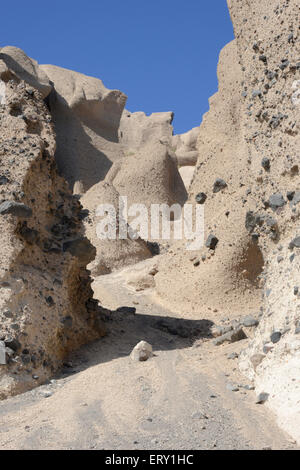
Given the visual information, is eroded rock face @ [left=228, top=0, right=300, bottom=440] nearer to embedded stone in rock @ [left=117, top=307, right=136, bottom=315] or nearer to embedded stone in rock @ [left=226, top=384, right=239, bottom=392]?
embedded stone in rock @ [left=226, top=384, right=239, bottom=392]

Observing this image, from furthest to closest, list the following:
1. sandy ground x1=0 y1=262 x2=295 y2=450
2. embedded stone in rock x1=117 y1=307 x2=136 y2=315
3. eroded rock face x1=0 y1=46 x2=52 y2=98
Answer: eroded rock face x1=0 y1=46 x2=52 y2=98
embedded stone in rock x1=117 y1=307 x2=136 y2=315
sandy ground x1=0 y1=262 x2=295 y2=450

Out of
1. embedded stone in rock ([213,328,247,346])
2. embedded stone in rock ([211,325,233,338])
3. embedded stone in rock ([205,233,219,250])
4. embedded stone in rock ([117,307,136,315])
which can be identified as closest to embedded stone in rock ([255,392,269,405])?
embedded stone in rock ([213,328,247,346])

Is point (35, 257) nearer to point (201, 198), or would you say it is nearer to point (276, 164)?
point (276, 164)

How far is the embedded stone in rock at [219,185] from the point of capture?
26.9 ft

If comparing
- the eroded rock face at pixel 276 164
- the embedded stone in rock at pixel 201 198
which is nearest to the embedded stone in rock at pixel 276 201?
the eroded rock face at pixel 276 164

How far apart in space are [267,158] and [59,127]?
11.3 m

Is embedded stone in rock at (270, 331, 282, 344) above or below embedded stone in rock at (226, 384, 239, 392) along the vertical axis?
above

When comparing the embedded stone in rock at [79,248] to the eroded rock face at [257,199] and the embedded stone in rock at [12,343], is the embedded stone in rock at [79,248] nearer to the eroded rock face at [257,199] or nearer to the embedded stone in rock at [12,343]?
the embedded stone in rock at [12,343]

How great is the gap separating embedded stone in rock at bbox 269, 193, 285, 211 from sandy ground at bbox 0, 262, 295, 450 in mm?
1225

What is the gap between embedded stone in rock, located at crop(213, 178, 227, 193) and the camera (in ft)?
26.9

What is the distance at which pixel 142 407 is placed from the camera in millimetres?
3932

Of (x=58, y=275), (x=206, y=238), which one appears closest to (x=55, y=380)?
(x=58, y=275)

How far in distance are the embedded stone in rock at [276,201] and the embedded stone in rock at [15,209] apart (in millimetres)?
2036

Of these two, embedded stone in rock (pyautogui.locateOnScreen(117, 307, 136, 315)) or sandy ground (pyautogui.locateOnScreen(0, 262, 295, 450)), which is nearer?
sandy ground (pyautogui.locateOnScreen(0, 262, 295, 450))
